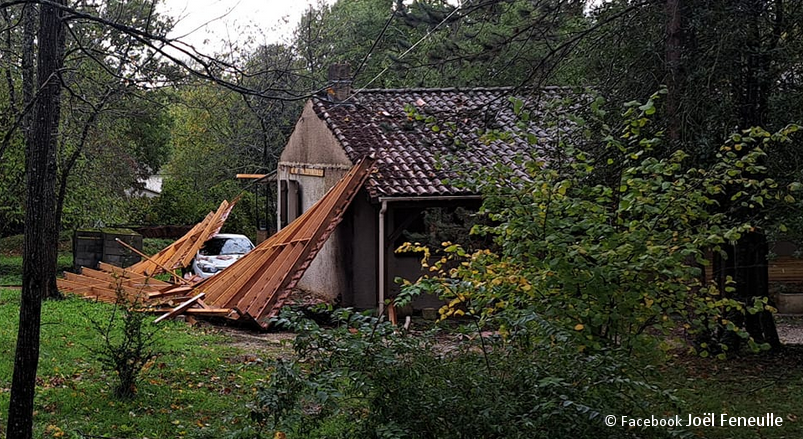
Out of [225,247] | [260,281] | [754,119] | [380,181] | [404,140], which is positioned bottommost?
[260,281]

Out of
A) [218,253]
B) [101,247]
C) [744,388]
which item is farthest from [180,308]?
[744,388]

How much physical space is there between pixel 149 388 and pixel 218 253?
1476 centimetres

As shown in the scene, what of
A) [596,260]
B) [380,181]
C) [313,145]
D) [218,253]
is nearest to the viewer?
[596,260]

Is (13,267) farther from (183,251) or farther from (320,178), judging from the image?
(320,178)

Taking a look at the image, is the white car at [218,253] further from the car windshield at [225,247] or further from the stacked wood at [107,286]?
the stacked wood at [107,286]

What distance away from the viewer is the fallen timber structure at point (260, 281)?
1418cm

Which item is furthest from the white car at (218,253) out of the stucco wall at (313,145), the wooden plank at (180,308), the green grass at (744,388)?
the green grass at (744,388)

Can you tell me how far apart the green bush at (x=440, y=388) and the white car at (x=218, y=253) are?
1703 cm

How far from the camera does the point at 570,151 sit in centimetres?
591

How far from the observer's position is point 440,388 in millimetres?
4520

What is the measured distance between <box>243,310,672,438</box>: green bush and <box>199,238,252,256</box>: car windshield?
18.7 m

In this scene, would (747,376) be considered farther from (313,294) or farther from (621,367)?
(313,294)

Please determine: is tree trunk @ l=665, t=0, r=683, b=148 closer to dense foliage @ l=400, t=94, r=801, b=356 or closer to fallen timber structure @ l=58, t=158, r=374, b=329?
dense foliage @ l=400, t=94, r=801, b=356

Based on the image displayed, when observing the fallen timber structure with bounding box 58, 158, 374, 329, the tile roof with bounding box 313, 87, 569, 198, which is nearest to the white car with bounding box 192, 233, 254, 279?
the fallen timber structure with bounding box 58, 158, 374, 329
